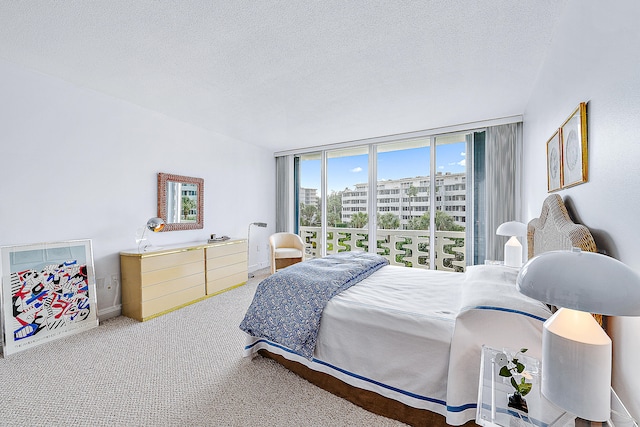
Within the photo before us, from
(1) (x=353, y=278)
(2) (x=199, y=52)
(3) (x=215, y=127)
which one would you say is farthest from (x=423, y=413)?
(3) (x=215, y=127)

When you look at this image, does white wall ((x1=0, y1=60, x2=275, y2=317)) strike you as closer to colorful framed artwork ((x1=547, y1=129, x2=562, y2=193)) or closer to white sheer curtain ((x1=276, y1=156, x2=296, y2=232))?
white sheer curtain ((x1=276, y1=156, x2=296, y2=232))

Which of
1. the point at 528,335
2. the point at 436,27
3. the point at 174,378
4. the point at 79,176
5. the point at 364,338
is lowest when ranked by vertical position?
the point at 174,378

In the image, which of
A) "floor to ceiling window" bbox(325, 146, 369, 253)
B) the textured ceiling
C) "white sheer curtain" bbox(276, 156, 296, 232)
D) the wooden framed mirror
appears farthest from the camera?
"white sheer curtain" bbox(276, 156, 296, 232)

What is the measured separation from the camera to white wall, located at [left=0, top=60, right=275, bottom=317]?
247 cm

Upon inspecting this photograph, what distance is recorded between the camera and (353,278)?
7.64 ft

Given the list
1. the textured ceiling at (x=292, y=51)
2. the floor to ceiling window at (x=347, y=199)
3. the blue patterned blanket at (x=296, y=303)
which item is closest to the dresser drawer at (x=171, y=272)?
the blue patterned blanket at (x=296, y=303)

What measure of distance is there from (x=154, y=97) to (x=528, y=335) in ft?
12.8

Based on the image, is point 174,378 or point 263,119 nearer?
point 174,378

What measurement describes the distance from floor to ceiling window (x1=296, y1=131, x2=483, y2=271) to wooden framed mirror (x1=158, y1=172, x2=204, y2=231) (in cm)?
211

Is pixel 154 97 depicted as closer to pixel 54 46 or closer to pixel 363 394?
pixel 54 46

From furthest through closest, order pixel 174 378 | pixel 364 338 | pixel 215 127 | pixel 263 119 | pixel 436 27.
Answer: pixel 215 127 → pixel 263 119 → pixel 174 378 → pixel 436 27 → pixel 364 338

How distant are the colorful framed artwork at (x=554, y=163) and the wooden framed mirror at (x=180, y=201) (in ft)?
13.5

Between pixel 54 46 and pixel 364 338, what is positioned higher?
pixel 54 46

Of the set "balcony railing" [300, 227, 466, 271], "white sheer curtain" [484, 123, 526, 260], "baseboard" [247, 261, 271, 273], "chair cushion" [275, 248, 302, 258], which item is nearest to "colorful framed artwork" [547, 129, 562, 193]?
"white sheer curtain" [484, 123, 526, 260]
